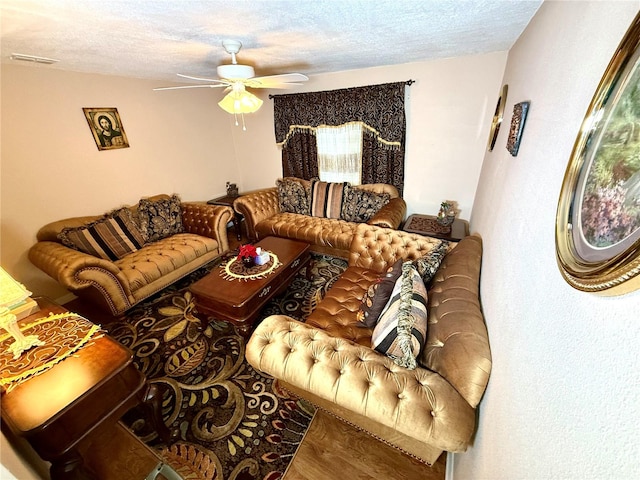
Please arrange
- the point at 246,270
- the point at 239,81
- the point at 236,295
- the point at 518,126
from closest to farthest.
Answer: the point at 518,126 < the point at 239,81 < the point at 236,295 < the point at 246,270

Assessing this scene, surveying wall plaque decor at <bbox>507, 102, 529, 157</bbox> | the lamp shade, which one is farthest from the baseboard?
the lamp shade

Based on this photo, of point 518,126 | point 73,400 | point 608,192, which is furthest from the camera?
point 518,126

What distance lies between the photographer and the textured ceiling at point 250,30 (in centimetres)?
127

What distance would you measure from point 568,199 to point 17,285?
6.72 ft

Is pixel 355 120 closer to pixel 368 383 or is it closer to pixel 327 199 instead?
pixel 327 199

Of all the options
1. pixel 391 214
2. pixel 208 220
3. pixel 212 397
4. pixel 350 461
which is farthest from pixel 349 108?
pixel 350 461

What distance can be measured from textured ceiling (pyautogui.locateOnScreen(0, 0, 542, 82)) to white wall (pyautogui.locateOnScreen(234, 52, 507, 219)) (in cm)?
23

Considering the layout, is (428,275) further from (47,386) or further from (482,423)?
(47,386)

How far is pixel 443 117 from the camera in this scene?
2.84 meters

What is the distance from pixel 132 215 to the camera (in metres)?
2.93

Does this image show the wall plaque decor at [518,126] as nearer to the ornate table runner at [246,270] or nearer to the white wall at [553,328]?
the white wall at [553,328]

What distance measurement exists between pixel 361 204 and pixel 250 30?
2.08 metres

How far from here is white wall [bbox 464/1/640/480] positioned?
15.9 inches

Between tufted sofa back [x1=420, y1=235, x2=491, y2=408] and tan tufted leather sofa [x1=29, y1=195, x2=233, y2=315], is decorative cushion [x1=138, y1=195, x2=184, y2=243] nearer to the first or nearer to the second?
tan tufted leather sofa [x1=29, y1=195, x2=233, y2=315]
